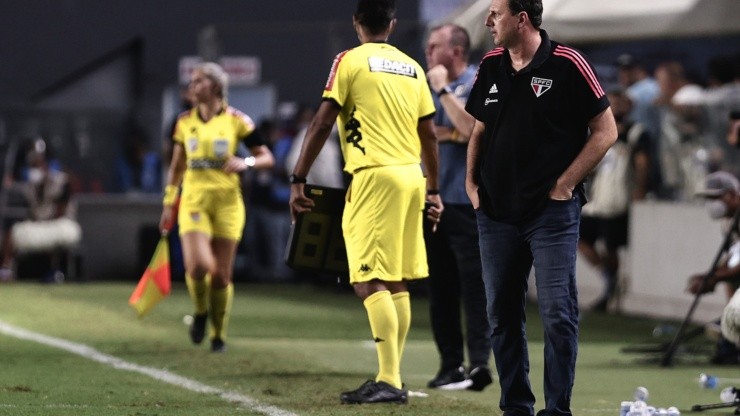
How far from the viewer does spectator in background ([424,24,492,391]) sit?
10.7 meters

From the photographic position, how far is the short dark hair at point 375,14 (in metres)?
9.48

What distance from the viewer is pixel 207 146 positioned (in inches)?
510

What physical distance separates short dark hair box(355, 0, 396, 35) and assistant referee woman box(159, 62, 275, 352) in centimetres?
347

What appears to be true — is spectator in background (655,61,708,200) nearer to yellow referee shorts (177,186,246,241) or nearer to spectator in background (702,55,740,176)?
spectator in background (702,55,740,176)

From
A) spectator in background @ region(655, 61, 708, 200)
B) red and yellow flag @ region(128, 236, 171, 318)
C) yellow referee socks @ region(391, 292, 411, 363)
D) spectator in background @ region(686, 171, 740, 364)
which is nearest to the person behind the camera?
yellow referee socks @ region(391, 292, 411, 363)

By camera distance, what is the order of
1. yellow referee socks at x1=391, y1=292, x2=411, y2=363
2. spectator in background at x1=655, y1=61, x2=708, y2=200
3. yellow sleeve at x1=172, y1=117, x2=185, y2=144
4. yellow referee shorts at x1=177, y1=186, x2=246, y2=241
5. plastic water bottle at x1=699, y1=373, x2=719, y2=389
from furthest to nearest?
spectator in background at x1=655, y1=61, x2=708, y2=200, yellow sleeve at x1=172, y1=117, x2=185, y2=144, yellow referee shorts at x1=177, y1=186, x2=246, y2=241, plastic water bottle at x1=699, y1=373, x2=719, y2=389, yellow referee socks at x1=391, y1=292, x2=411, y2=363

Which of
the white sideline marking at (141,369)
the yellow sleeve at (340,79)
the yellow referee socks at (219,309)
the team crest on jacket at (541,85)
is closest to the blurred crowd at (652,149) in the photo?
the yellow referee socks at (219,309)

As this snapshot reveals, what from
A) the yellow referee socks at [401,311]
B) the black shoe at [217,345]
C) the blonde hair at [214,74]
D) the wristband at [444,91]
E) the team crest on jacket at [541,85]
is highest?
the blonde hair at [214,74]

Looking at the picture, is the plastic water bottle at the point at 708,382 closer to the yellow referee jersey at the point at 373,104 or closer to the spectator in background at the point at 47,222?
the yellow referee jersey at the point at 373,104

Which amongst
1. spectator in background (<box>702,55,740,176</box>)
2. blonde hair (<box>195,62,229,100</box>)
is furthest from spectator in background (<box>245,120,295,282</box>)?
blonde hair (<box>195,62,229,100</box>)

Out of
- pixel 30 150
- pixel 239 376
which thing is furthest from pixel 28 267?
pixel 239 376

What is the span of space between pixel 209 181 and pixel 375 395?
13.2 ft

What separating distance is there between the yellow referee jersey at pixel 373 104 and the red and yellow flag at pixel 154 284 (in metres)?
4.49

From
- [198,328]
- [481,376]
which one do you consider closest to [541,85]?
[481,376]
